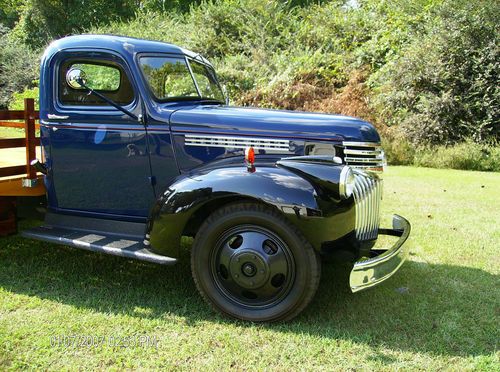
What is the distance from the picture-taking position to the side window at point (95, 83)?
12.4ft

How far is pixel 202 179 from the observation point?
326 cm

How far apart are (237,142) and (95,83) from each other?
4.63 feet

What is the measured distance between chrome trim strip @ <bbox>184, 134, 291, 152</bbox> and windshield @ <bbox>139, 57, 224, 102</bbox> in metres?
0.47

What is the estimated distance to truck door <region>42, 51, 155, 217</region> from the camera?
3715 millimetres

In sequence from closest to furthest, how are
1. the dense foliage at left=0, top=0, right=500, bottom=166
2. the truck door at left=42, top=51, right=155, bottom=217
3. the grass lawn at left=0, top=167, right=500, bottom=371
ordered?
the grass lawn at left=0, top=167, right=500, bottom=371, the truck door at left=42, top=51, right=155, bottom=217, the dense foliage at left=0, top=0, right=500, bottom=166

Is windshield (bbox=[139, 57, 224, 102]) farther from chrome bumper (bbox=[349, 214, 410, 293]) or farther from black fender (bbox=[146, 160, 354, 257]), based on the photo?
chrome bumper (bbox=[349, 214, 410, 293])

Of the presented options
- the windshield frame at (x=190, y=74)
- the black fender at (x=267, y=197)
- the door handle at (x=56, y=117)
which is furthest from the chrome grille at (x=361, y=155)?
the door handle at (x=56, y=117)

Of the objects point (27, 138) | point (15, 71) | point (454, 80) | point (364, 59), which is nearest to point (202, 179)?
point (27, 138)

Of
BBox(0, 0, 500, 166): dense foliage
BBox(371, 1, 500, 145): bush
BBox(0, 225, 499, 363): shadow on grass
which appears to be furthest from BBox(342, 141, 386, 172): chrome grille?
BBox(371, 1, 500, 145): bush

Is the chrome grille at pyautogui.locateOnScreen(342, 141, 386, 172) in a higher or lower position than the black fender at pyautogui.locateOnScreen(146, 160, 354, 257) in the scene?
higher

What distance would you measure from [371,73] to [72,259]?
36.2 ft

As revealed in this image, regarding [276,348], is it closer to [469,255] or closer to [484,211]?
[469,255]

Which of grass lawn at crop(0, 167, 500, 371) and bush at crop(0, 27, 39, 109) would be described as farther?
bush at crop(0, 27, 39, 109)

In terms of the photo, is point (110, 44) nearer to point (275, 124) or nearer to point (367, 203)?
point (275, 124)
